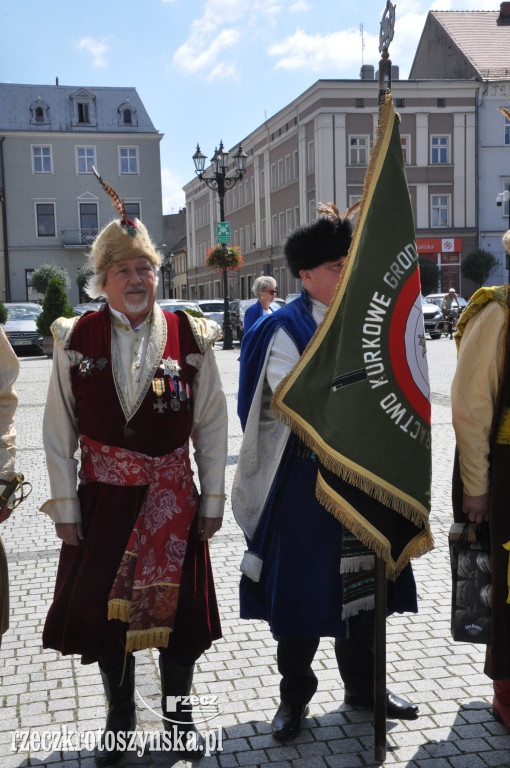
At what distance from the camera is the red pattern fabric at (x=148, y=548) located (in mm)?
Result: 2965

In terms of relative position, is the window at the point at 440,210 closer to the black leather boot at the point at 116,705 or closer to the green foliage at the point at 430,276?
the green foliage at the point at 430,276

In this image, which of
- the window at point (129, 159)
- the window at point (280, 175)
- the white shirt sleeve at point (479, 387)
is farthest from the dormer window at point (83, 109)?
the white shirt sleeve at point (479, 387)

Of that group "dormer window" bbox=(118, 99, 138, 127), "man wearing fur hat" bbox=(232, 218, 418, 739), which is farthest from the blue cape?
"dormer window" bbox=(118, 99, 138, 127)

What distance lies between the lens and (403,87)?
138ft

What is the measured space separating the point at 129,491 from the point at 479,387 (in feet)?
4.40

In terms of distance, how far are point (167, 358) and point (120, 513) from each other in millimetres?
605

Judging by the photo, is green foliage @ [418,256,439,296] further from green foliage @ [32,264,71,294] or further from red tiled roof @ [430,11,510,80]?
green foliage @ [32,264,71,294]

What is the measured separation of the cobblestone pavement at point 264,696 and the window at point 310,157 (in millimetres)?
40054

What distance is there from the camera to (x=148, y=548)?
298 cm

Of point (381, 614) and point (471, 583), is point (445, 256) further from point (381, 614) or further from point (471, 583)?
point (381, 614)

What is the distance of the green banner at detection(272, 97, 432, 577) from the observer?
8.94 feet

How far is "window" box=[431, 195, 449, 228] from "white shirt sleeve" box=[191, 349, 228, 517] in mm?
41672

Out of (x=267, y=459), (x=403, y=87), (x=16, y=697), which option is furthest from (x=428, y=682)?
(x=403, y=87)

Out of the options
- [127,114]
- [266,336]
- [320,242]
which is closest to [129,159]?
[127,114]
